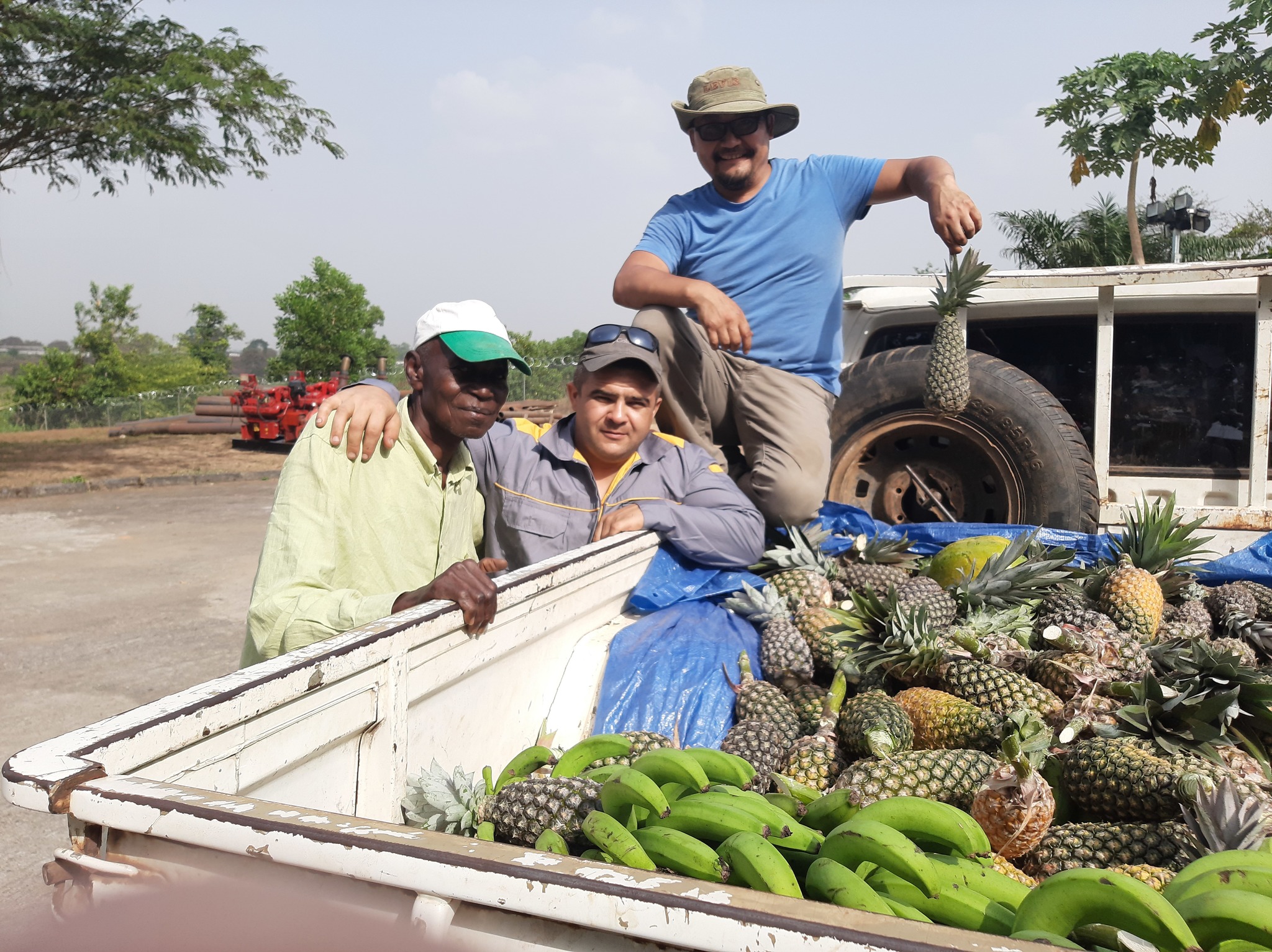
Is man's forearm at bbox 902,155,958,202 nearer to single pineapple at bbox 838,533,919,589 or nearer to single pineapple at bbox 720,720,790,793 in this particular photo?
single pineapple at bbox 838,533,919,589

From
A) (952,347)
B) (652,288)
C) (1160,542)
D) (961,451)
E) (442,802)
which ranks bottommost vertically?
(442,802)

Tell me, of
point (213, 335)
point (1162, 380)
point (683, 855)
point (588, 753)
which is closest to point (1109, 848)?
point (683, 855)

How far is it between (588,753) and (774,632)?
1.10 metres

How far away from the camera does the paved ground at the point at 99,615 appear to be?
15.7 ft

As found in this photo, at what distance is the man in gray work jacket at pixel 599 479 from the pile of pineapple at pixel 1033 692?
13.8 inches

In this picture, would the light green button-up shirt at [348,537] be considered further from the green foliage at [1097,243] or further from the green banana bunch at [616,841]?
the green foliage at [1097,243]

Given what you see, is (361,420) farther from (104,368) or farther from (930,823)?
(104,368)

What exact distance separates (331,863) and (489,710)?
4.17ft

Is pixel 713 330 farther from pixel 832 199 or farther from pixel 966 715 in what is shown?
pixel 966 715

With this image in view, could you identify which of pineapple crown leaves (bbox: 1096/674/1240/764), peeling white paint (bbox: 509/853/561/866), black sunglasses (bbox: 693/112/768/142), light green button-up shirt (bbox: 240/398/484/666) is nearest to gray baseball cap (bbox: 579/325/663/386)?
light green button-up shirt (bbox: 240/398/484/666)

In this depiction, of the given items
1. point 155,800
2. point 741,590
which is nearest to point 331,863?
point 155,800

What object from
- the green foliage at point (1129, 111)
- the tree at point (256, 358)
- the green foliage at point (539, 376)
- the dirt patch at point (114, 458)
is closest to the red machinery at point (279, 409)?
the dirt patch at point (114, 458)

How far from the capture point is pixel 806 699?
3049mm

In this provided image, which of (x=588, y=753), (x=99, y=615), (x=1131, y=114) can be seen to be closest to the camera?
Result: (x=588, y=753)
